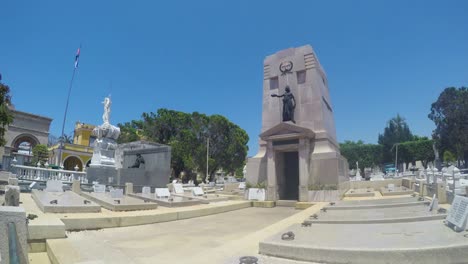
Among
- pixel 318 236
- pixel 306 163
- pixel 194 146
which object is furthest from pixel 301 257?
pixel 194 146

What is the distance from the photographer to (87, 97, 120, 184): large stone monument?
22.8m

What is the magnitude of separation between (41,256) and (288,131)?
49.2 feet

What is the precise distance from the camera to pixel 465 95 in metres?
49.3

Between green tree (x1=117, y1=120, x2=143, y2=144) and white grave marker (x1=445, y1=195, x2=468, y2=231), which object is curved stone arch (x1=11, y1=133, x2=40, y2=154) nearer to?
green tree (x1=117, y1=120, x2=143, y2=144)

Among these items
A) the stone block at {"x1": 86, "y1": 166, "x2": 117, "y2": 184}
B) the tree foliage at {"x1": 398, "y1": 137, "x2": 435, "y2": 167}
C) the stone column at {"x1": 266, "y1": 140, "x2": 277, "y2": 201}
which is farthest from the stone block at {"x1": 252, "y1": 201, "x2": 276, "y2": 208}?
the tree foliage at {"x1": 398, "y1": 137, "x2": 435, "y2": 167}

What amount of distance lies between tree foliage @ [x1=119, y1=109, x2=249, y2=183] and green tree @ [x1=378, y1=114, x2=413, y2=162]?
39.4m

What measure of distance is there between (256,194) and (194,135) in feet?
94.7

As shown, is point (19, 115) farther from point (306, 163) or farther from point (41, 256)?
point (41, 256)

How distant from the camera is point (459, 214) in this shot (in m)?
5.39

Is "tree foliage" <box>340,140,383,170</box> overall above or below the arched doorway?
above

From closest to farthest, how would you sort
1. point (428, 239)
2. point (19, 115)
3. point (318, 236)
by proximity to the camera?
point (428, 239)
point (318, 236)
point (19, 115)

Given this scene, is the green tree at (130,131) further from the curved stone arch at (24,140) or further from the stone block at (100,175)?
the stone block at (100,175)

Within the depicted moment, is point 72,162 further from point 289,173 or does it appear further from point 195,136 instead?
point 289,173

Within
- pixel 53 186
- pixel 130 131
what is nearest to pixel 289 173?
pixel 53 186
